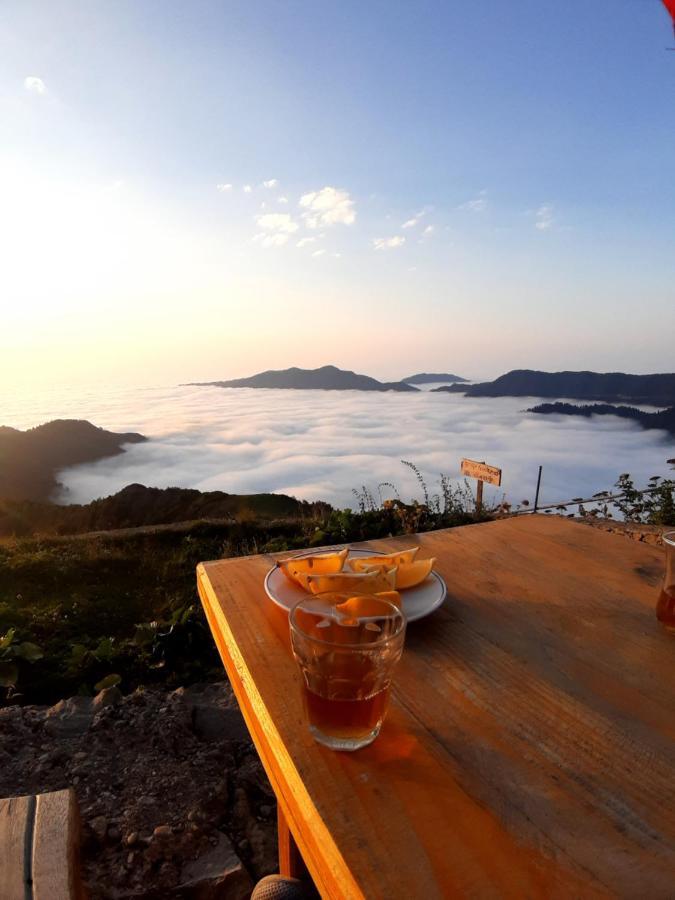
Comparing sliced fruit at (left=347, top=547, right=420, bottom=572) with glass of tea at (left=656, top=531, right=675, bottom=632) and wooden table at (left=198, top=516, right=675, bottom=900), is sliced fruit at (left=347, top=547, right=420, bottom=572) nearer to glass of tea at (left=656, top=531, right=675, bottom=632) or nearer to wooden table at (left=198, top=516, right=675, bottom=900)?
wooden table at (left=198, top=516, right=675, bottom=900)

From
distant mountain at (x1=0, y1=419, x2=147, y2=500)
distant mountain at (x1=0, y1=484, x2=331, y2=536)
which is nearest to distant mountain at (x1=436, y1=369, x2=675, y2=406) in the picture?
distant mountain at (x1=0, y1=484, x2=331, y2=536)

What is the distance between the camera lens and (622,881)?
479 millimetres

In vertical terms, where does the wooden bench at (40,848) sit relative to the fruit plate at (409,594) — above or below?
below

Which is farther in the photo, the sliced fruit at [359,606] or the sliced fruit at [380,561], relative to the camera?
the sliced fruit at [380,561]

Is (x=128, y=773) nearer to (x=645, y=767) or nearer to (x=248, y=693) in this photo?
(x=248, y=693)

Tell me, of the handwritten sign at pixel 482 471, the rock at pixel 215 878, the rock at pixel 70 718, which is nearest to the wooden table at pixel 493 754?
the rock at pixel 215 878

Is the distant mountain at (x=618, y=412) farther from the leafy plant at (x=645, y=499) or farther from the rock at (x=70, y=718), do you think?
the rock at (x=70, y=718)

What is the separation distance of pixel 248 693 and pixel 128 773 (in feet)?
4.01

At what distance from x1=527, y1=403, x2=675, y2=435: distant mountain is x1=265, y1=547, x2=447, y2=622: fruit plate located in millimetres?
25854

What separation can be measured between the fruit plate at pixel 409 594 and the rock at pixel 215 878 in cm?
89

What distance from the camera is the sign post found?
4.49m

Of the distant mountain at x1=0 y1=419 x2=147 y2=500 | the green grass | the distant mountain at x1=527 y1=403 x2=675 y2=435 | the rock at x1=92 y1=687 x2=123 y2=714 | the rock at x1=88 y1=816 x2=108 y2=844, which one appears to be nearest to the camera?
the rock at x1=88 y1=816 x2=108 y2=844

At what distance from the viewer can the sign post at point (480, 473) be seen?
14.7 feet

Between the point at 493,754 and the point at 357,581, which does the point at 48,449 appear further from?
the point at 493,754
